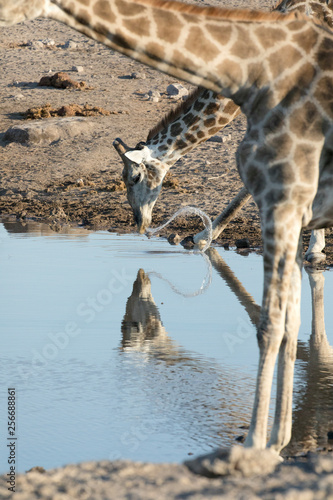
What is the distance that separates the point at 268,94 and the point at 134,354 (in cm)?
289

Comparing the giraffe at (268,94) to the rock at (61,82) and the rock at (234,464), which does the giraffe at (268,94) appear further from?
the rock at (61,82)

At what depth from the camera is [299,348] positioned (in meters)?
7.25

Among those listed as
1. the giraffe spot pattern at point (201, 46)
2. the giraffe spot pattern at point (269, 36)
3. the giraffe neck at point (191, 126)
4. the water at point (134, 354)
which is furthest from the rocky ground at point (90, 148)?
the giraffe spot pattern at point (201, 46)

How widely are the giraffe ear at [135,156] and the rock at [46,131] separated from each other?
723cm

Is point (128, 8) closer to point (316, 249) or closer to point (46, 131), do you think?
point (316, 249)

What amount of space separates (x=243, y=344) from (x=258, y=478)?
10.7ft

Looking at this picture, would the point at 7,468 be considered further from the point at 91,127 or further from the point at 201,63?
the point at 91,127

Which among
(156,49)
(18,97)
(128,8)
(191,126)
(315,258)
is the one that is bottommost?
(315,258)

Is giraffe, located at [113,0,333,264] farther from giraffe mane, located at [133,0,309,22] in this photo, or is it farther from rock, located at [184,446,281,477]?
rock, located at [184,446,281,477]

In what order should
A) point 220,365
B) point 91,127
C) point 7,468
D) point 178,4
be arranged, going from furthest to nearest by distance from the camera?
point 91,127 → point 220,365 → point 178,4 → point 7,468

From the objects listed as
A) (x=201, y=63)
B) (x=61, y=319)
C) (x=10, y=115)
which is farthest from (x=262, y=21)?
(x=10, y=115)

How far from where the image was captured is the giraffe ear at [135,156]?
1112 cm

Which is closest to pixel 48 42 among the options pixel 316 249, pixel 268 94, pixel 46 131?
pixel 46 131

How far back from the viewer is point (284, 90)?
16.2 ft
